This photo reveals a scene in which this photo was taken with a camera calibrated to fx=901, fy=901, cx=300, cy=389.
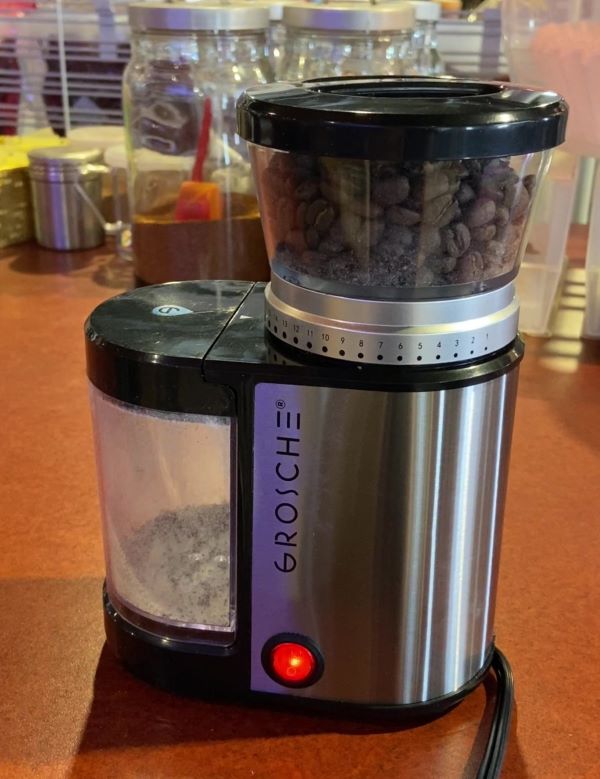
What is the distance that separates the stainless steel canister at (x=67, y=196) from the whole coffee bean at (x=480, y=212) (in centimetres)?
91

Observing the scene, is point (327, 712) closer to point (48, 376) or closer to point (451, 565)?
point (451, 565)

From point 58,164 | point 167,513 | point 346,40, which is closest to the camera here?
point 167,513

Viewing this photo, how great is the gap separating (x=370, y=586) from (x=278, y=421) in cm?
10

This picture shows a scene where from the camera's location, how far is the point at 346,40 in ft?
3.49

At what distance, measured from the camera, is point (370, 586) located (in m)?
0.45

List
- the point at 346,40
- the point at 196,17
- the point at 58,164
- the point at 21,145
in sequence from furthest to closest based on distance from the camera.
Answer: the point at 21,145 < the point at 58,164 < the point at 346,40 < the point at 196,17

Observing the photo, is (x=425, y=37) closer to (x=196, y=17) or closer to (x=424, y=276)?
(x=196, y=17)

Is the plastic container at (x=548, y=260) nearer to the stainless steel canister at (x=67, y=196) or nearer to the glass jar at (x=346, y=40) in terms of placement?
the glass jar at (x=346, y=40)

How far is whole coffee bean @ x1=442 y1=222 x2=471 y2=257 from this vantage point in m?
0.41

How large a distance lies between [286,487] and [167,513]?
0.25 ft

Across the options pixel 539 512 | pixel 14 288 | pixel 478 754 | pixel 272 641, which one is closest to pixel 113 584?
pixel 272 641

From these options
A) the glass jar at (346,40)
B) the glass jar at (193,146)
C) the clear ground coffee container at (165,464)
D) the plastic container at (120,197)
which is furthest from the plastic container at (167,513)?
the plastic container at (120,197)

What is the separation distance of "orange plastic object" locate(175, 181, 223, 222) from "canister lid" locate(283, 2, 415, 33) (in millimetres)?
215

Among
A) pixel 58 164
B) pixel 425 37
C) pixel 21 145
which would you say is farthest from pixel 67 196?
pixel 425 37
